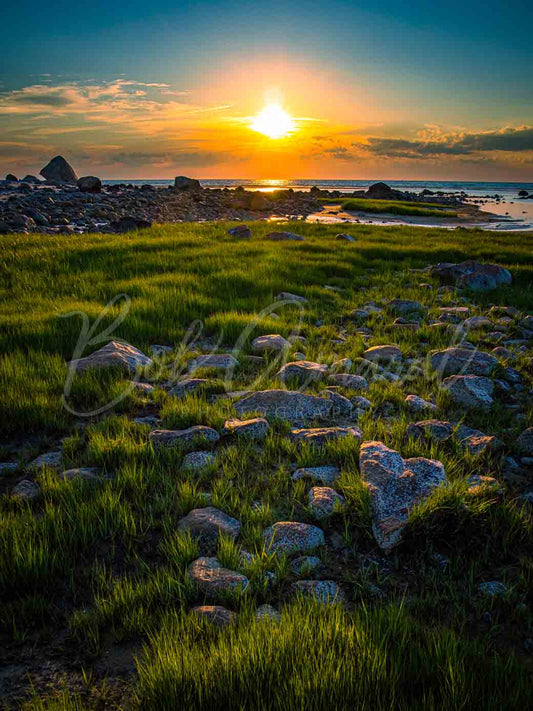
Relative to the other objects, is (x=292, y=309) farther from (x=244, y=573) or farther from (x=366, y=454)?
(x=244, y=573)

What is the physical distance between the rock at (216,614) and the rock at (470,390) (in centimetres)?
322

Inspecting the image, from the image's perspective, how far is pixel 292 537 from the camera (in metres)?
2.41

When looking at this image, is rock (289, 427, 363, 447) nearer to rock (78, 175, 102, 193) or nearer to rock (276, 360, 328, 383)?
rock (276, 360, 328, 383)

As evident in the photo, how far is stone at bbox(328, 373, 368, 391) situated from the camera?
178 inches

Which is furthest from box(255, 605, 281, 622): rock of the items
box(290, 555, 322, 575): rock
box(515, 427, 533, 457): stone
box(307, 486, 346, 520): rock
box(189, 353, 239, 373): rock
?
box(189, 353, 239, 373): rock

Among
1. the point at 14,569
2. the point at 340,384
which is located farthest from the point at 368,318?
the point at 14,569

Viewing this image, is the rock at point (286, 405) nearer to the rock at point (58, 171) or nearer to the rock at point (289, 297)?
the rock at point (289, 297)

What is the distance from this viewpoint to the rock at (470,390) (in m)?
4.14

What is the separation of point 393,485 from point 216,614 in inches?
52.6

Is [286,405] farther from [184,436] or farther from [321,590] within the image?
[321,590]

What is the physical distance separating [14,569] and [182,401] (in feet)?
7.10

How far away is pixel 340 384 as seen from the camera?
14.9 ft

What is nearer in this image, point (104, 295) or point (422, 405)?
point (422, 405)

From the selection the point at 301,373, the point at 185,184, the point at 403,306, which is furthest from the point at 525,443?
the point at 185,184
